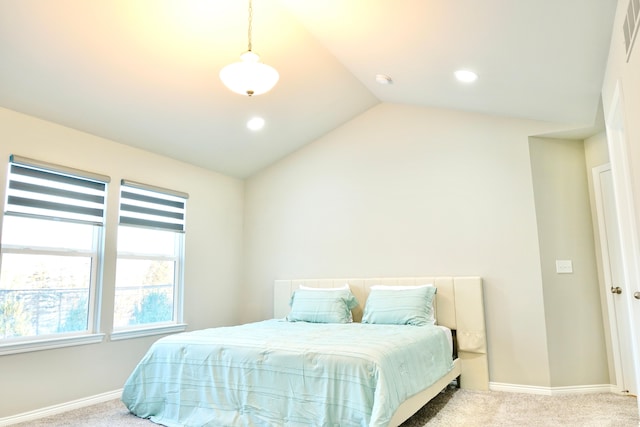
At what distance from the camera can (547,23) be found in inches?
90.2

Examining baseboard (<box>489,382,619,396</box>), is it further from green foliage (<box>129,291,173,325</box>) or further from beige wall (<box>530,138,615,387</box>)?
green foliage (<box>129,291,173,325</box>)

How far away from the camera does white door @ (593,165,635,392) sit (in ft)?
11.6

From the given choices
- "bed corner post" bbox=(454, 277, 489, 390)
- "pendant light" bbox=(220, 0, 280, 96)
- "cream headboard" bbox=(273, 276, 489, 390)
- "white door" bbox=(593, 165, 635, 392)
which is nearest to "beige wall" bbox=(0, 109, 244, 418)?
"pendant light" bbox=(220, 0, 280, 96)

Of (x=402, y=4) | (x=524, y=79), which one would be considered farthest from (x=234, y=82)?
(x=524, y=79)

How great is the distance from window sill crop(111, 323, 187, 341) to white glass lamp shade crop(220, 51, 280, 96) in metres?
2.54

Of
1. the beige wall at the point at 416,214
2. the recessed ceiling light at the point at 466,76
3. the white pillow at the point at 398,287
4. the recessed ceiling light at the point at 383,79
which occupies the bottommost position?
the white pillow at the point at 398,287

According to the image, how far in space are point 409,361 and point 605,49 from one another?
85.4 inches

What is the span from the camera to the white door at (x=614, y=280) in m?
3.53

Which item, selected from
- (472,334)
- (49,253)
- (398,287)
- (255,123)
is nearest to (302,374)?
(398,287)

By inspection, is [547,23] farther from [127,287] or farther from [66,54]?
[127,287]

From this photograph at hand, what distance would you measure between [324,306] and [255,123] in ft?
6.36

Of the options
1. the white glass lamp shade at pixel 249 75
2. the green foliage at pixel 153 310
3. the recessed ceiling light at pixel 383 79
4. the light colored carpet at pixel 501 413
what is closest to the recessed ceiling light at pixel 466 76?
the recessed ceiling light at pixel 383 79

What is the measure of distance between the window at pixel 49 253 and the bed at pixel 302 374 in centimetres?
90

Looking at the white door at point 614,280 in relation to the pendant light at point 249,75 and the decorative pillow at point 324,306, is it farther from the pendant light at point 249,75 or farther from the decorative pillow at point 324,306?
the pendant light at point 249,75
